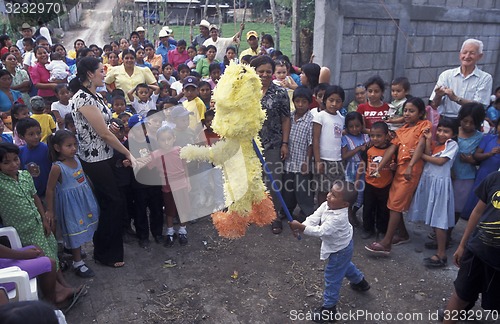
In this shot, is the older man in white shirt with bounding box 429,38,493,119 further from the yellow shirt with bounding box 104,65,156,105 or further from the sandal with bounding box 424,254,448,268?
the yellow shirt with bounding box 104,65,156,105

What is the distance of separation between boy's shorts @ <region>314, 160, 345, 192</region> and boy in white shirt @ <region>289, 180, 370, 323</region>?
1312mm

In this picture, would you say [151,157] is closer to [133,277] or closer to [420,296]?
[133,277]

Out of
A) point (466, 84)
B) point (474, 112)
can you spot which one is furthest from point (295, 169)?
point (466, 84)

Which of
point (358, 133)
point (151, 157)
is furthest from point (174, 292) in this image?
point (358, 133)

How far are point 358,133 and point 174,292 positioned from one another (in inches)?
95.8

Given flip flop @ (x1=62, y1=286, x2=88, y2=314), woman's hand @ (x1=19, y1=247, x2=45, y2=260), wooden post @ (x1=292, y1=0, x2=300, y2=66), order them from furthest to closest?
wooden post @ (x1=292, y1=0, x2=300, y2=66)
flip flop @ (x1=62, y1=286, x2=88, y2=314)
woman's hand @ (x1=19, y1=247, x2=45, y2=260)

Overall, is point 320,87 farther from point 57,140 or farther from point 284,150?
point 57,140

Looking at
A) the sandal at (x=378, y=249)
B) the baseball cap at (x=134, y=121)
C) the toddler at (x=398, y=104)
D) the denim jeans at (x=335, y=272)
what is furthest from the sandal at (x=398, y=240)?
the baseball cap at (x=134, y=121)

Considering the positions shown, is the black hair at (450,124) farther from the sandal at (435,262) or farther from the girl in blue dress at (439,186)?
the sandal at (435,262)

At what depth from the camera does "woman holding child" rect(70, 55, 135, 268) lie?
10.5 ft

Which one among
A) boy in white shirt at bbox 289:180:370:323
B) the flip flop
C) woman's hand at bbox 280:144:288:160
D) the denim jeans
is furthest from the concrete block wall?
the flip flop

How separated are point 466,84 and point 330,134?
1742 millimetres

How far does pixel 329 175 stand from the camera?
14.0 ft

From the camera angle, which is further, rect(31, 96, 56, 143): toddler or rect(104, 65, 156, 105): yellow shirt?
rect(104, 65, 156, 105): yellow shirt
